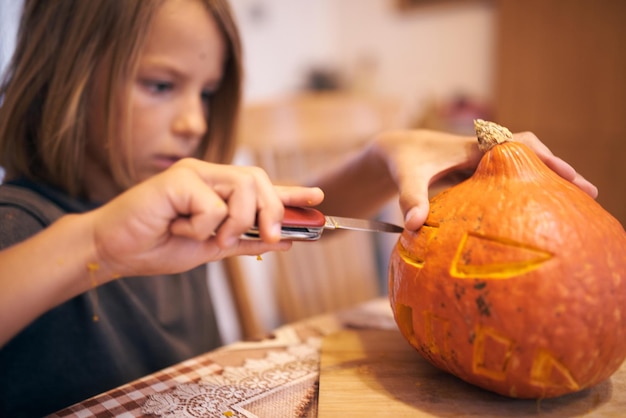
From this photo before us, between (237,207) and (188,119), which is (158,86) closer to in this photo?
(188,119)

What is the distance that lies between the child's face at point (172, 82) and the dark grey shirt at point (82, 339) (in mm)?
158

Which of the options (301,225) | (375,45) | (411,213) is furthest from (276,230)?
(375,45)

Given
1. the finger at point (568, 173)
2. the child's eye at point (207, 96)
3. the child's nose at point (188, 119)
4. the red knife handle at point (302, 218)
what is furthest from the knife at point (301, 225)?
the child's eye at point (207, 96)

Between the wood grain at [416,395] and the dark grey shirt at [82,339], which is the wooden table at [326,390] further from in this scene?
the dark grey shirt at [82,339]

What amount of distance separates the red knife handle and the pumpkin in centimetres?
12

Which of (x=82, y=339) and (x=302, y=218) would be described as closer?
(x=302, y=218)

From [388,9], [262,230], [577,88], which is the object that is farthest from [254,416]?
[388,9]

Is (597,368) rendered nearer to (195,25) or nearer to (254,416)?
(254,416)

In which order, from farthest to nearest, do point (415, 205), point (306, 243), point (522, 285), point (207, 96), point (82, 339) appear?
point (306, 243) → point (207, 96) → point (82, 339) → point (415, 205) → point (522, 285)

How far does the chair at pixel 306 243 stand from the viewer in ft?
4.22

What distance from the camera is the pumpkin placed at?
465 millimetres

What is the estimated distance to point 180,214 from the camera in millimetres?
498

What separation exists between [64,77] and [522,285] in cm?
73

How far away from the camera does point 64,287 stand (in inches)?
19.6
